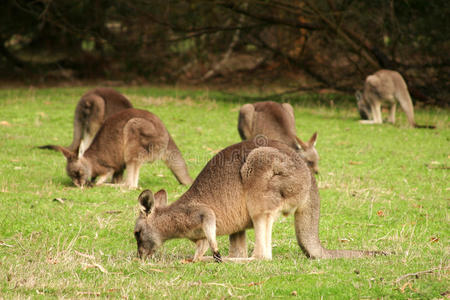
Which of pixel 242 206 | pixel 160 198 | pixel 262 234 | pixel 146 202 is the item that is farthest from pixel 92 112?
pixel 262 234

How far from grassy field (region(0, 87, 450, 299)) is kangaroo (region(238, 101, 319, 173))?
1.35 feet

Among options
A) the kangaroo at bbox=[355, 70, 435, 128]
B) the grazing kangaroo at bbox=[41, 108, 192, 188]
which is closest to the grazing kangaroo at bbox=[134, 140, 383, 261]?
the grazing kangaroo at bbox=[41, 108, 192, 188]

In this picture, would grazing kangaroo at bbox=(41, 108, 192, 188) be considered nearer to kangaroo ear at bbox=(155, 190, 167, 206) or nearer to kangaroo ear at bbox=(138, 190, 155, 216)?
kangaroo ear at bbox=(155, 190, 167, 206)

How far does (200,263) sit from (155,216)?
69cm

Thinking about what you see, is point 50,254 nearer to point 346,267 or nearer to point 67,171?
point 346,267

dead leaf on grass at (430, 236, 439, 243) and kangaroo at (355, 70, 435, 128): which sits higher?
kangaroo at (355, 70, 435, 128)

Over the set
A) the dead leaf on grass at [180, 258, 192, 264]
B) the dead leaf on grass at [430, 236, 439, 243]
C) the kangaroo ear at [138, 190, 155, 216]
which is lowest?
the dead leaf on grass at [180, 258, 192, 264]

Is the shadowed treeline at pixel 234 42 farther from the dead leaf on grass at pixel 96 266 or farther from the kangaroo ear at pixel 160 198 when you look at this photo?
the dead leaf on grass at pixel 96 266

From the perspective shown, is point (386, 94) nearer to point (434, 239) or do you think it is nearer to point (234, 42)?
point (234, 42)

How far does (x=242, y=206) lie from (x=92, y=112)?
5.84 meters

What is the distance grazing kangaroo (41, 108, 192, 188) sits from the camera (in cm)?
827

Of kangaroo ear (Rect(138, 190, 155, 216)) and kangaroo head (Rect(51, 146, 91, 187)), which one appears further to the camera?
kangaroo head (Rect(51, 146, 91, 187))

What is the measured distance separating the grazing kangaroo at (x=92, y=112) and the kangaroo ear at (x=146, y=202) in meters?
5.21

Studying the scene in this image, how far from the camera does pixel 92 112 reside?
10.3 meters
